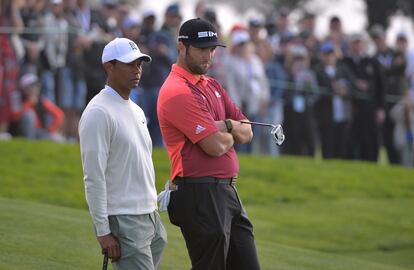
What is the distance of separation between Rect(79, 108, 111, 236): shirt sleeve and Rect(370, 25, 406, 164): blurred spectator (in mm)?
17209

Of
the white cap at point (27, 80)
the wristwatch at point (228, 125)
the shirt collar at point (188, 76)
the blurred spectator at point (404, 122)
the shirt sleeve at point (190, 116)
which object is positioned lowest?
the blurred spectator at point (404, 122)

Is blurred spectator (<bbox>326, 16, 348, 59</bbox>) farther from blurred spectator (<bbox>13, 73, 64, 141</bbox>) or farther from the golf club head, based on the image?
the golf club head

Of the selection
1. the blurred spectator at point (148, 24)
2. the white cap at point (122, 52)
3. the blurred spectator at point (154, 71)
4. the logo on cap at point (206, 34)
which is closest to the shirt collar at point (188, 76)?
the logo on cap at point (206, 34)

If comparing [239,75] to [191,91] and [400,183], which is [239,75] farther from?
[191,91]

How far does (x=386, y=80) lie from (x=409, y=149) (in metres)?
1.74

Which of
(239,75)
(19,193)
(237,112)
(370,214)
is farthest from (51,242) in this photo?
(239,75)

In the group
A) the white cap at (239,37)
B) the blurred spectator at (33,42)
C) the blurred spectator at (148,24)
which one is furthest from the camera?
the white cap at (239,37)

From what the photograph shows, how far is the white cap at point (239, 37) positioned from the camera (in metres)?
19.3

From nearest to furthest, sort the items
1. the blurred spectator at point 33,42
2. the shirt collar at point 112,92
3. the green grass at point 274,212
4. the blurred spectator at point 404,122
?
1. the shirt collar at point 112,92
2. the green grass at point 274,212
3. the blurred spectator at point 33,42
4. the blurred spectator at point 404,122

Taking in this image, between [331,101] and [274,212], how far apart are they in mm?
6599

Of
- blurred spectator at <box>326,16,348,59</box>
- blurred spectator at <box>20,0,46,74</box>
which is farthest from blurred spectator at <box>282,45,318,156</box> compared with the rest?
blurred spectator at <box>20,0,46,74</box>

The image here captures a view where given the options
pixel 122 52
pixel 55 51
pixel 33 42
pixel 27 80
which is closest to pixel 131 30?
pixel 55 51

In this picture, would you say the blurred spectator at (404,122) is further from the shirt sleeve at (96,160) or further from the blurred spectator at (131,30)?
the shirt sleeve at (96,160)

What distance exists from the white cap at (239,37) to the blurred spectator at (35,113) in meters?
3.79
